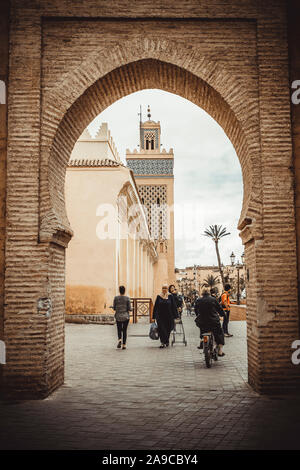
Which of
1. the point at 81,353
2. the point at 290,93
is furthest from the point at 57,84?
the point at 81,353

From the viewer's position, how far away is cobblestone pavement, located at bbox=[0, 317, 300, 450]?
4688 mm

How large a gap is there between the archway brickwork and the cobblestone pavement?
0.55 metres

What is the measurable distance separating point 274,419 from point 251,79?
476 cm

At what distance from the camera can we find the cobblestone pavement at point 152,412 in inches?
185

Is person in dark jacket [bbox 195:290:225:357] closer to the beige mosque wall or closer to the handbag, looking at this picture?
the handbag

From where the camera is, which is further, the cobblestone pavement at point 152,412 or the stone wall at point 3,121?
the stone wall at point 3,121

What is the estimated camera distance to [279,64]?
7.09m

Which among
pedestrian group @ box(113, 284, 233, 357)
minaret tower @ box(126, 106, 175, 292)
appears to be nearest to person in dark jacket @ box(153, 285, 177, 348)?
pedestrian group @ box(113, 284, 233, 357)

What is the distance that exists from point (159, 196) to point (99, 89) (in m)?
36.0

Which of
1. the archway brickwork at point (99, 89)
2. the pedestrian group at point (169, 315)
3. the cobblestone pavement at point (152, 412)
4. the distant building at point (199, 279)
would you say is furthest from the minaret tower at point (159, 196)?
the archway brickwork at point (99, 89)

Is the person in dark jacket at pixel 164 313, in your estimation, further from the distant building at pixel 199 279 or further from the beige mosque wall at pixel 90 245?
the distant building at pixel 199 279

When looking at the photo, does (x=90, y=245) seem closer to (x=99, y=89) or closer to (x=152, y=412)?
(x=99, y=89)

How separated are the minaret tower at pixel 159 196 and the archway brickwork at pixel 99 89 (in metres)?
35.3
